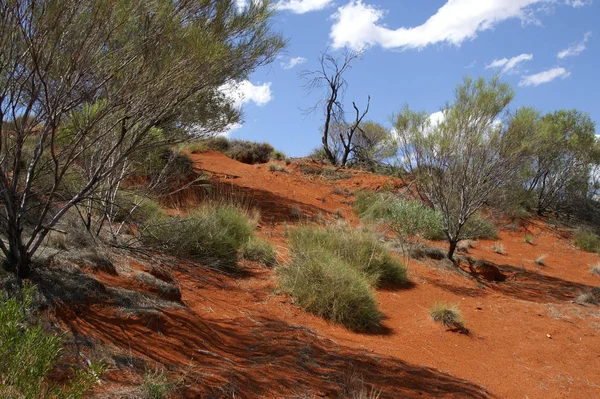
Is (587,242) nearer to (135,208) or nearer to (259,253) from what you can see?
(259,253)

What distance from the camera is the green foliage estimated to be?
10.7 ft

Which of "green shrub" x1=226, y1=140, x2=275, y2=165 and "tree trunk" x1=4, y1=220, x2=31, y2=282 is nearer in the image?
"tree trunk" x1=4, y1=220, x2=31, y2=282

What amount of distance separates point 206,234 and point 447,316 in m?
4.18

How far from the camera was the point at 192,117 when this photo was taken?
264 inches

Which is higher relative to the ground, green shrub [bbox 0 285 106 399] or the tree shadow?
green shrub [bbox 0 285 106 399]

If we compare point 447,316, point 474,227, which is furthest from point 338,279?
point 474,227

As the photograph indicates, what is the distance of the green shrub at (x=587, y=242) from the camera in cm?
1864

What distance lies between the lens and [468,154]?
1195 cm

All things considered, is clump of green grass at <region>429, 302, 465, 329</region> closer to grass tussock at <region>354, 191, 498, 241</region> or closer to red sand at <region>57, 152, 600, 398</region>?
red sand at <region>57, 152, 600, 398</region>

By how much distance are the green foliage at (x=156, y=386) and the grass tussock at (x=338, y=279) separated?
13.0 ft

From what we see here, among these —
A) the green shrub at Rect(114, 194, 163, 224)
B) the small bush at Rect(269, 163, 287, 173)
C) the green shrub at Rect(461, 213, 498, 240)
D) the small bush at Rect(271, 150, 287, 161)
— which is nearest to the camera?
the green shrub at Rect(114, 194, 163, 224)

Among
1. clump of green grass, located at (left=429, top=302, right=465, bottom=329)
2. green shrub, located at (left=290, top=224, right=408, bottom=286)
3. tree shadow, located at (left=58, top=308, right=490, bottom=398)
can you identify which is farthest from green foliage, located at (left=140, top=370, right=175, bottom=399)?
green shrub, located at (left=290, top=224, right=408, bottom=286)

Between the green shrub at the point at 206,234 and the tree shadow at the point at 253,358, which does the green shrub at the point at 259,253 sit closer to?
the green shrub at the point at 206,234

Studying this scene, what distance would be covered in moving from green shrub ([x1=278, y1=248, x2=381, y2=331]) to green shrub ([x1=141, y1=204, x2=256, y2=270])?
131cm
